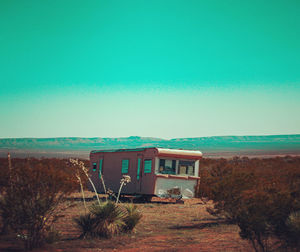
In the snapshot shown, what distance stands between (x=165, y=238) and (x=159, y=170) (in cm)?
730

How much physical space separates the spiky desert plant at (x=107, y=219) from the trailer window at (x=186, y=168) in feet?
25.5

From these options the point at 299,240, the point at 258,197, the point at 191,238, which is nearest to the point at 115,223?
the point at 191,238

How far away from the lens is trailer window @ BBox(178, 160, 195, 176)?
16.5 meters

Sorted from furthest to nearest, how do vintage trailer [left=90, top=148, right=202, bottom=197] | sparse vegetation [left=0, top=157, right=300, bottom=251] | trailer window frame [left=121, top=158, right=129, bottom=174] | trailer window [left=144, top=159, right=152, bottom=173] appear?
trailer window frame [left=121, top=158, right=129, bottom=174]
trailer window [left=144, top=159, right=152, bottom=173]
vintage trailer [left=90, top=148, right=202, bottom=197]
sparse vegetation [left=0, top=157, right=300, bottom=251]

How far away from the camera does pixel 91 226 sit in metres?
8.50

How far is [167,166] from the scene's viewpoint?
16188 millimetres

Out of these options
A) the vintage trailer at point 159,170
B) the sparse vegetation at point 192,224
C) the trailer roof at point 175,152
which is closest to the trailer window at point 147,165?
the vintage trailer at point 159,170

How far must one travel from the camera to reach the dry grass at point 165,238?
297 inches

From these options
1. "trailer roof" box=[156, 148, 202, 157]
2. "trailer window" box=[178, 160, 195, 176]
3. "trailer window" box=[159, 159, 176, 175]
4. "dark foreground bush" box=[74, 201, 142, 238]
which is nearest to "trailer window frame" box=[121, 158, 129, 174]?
"trailer window" box=[159, 159, 176, 175]

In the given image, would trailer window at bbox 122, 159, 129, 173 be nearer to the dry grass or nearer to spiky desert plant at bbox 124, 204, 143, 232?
the dry grass

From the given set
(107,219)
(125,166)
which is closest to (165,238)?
(107,219)

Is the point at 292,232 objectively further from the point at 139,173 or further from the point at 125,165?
the point at 125,165

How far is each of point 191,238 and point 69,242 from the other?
8.38 ft

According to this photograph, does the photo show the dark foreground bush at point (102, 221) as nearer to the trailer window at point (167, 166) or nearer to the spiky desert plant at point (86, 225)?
the spiky desert plant at point (86, 225)
